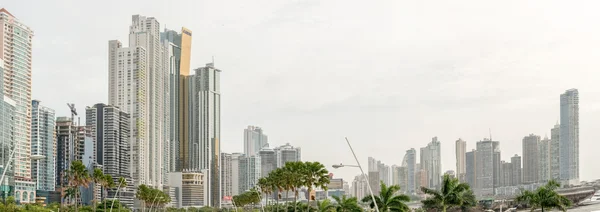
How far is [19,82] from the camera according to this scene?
5148 inches

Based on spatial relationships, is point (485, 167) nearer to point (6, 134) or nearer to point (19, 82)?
point (19, 82)

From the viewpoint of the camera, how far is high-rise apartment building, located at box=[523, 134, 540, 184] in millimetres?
170375

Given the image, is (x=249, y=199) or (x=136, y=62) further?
(x=136, y=62)

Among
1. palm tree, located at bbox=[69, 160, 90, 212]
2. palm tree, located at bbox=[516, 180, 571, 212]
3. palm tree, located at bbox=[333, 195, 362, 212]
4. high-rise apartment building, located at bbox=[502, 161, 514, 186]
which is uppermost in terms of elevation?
palm tree, located at bbox=[69, 160, 90, 212]

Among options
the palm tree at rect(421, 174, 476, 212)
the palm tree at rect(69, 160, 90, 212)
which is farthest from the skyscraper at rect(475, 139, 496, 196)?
the palm tree at rect(421, 174, 476, 212)

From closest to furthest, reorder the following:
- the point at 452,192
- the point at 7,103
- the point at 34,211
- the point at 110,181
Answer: the point at 452,192 < the point at 34,211 < the point at 110,181 < the point at 7,103

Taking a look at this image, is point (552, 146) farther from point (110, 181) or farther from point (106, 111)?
point (110, 181)

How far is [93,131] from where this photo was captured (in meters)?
185

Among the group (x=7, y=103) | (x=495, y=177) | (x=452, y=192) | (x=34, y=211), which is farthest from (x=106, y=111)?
(x=452, y=192)

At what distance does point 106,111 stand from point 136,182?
1891 cm

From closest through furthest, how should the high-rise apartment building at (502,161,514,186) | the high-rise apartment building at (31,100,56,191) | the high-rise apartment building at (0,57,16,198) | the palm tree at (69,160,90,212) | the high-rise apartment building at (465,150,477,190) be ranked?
1. the palm tree at (69,160,90,212)
2. the high-rise apartment building at (0,57,16,198)
3. the high-rise apartment building at (31,100,56,191)
4. the high-rise apartment building at (502,161,514,186)
5. the high-rise apartment building at (465,150,477,190)

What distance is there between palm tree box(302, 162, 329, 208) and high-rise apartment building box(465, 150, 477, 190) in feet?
412

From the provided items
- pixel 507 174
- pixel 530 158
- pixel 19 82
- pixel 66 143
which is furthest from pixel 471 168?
pixel 19 82

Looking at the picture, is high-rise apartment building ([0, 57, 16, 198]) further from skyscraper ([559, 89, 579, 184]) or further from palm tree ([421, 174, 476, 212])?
skyscraper ([559, 89, 579, 184])
